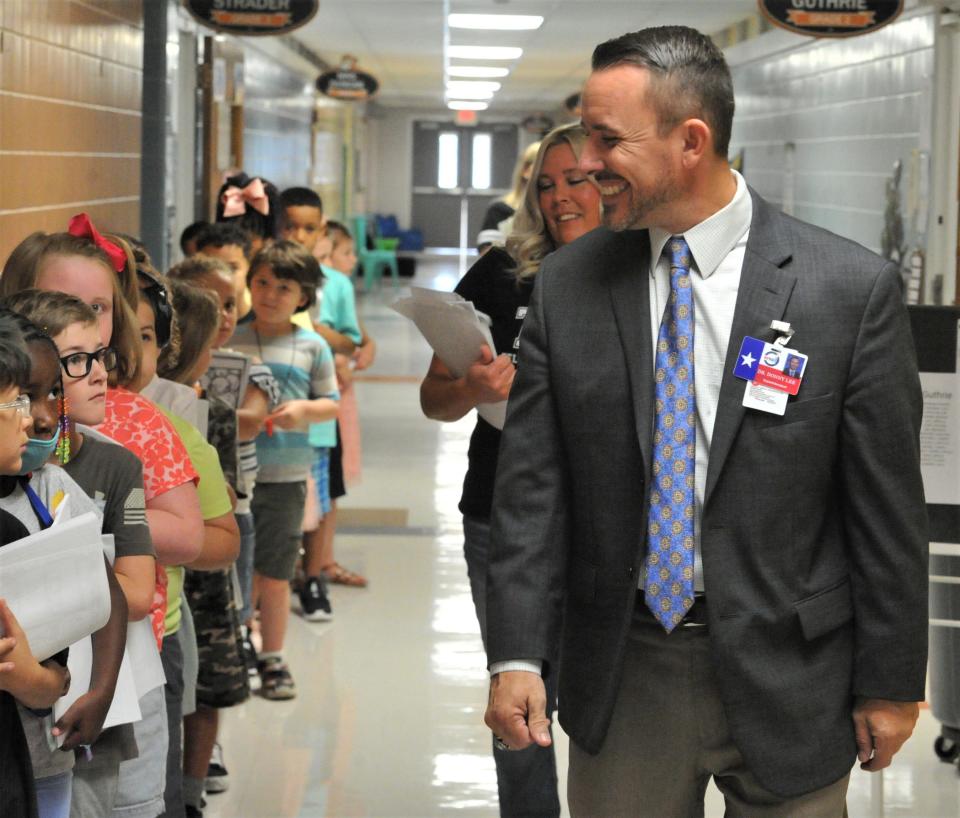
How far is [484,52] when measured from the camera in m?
15.4

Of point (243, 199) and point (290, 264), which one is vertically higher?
point (243, 199)

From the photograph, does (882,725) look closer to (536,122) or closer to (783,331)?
(783,331)

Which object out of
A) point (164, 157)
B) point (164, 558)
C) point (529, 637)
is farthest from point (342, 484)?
point (529, 637)

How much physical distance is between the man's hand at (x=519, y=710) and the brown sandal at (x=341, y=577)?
415cm

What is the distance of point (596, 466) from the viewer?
209cm

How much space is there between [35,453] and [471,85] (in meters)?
19.3

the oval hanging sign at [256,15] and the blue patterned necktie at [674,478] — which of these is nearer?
the blue patterned necktie at [674,478]

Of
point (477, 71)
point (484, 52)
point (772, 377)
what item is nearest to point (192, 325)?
point (772, 377)

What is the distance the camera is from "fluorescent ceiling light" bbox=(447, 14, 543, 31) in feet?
38.9

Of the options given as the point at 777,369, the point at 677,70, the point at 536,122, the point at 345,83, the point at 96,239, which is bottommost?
the point at 777,369

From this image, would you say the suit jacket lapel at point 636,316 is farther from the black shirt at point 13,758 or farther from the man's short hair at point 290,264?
the man's short hair at point 290,264

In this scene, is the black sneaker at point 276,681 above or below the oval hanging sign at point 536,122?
below

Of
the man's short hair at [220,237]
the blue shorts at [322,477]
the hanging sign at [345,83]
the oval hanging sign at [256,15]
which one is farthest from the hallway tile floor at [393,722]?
the hanging sign at [345,83]

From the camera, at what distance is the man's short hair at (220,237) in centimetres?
501
